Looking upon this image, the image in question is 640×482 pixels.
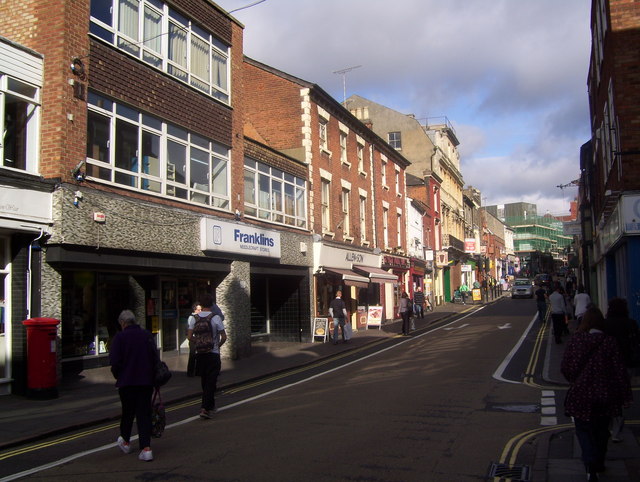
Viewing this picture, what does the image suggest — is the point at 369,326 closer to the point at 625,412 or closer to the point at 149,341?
the point at 625,412

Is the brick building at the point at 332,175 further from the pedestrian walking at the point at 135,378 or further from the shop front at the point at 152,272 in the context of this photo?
the pedestrian walking at the point at 135,378

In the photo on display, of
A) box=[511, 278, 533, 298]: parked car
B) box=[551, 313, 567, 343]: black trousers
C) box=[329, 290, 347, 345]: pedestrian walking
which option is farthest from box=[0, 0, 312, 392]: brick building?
box=[511, 278, 533, 298]: parked car

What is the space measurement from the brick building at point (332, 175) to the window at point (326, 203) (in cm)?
4

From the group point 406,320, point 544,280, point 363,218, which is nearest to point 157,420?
point 406,320

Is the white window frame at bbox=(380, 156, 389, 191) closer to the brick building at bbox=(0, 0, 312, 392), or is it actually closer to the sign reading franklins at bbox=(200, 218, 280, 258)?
the brick building at bbox=(0, 0, 312, 392)

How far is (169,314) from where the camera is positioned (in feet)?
55.1

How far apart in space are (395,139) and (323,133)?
85.1ft

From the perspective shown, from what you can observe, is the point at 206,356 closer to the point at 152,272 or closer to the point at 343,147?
the point at 152,272

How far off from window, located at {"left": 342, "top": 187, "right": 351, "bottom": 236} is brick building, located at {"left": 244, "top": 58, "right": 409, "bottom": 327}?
0.15 feet

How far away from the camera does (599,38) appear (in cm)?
1869

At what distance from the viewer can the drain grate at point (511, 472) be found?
18.9ft

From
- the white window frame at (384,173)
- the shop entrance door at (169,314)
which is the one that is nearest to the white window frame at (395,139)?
the white window frame at (384,173)

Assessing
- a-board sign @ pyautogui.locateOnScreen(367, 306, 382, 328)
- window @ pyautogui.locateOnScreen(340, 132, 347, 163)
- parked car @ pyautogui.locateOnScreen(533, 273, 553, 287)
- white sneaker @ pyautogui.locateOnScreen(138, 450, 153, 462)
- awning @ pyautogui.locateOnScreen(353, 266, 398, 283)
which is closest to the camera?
white sneaker @ pyautogui.locateOnScreen(138, 450, 153, 462)

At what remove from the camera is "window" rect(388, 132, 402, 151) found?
50.8 metres
